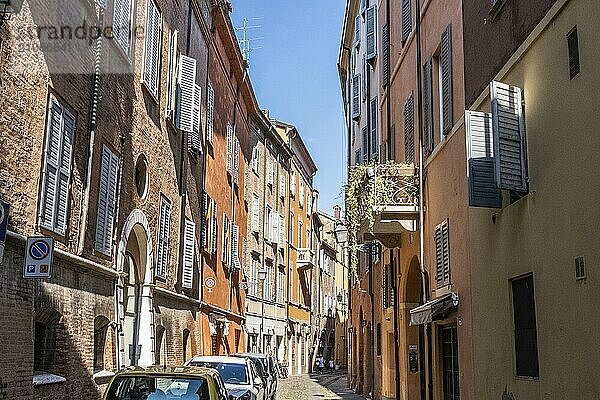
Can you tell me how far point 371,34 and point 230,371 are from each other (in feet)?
43.0

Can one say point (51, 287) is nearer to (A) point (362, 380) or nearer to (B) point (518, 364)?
(B) point (518, 364)

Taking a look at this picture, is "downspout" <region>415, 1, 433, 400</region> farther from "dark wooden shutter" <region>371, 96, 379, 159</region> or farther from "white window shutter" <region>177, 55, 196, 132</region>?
"dark wooden shutter" <region>371, 96, 379, 159</region>

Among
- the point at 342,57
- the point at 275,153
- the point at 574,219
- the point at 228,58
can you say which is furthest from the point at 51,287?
the point at 275,153

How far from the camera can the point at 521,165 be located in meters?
9.67

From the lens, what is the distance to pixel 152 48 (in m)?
18.1

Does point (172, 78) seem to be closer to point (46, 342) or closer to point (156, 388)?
point (46, 342)

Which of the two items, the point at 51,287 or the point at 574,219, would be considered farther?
the point at 51,287

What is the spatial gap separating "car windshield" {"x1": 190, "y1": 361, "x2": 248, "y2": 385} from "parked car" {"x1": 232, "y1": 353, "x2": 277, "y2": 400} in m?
1.65

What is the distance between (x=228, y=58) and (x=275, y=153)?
44.7 feet

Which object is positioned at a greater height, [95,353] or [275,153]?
[275,153]

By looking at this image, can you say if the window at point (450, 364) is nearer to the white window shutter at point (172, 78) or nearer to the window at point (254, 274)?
the white window shutter at point (172, 78)

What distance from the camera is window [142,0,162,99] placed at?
17500 millimetres

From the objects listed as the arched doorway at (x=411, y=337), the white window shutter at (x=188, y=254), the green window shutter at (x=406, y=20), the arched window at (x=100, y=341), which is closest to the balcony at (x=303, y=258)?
the white window shutter at (x=188, y=254)

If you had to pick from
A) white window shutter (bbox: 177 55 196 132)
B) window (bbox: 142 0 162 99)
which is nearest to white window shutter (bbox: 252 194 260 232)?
white window shutter (bbox: 177 55 196 132)
